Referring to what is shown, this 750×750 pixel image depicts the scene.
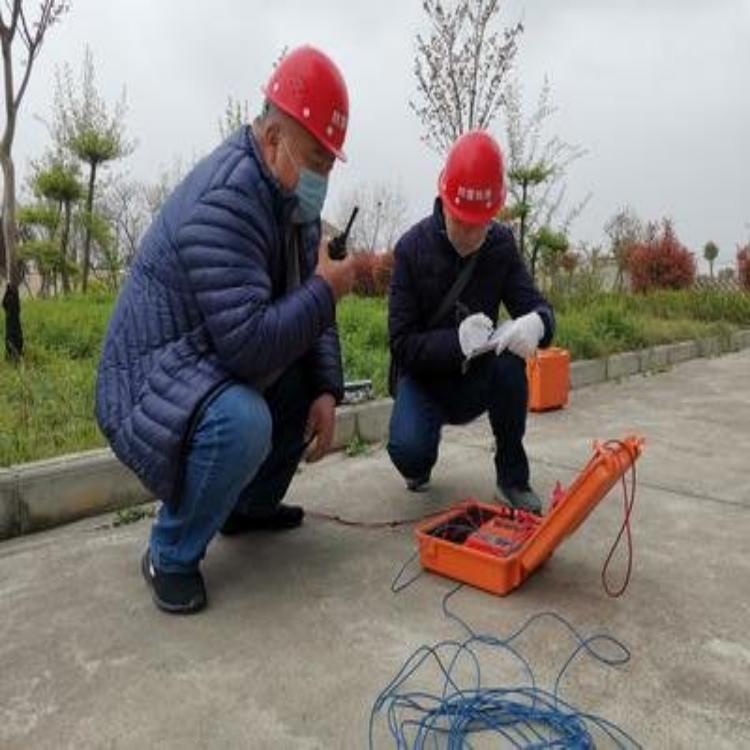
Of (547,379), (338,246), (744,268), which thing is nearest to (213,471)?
(338,246)

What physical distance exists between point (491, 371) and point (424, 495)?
1.92 ft

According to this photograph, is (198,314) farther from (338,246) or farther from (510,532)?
(510,532)

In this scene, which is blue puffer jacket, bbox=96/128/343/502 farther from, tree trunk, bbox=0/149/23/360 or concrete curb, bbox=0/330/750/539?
tree trunk, bbox=0/149/23/360

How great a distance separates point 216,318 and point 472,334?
1.02 m

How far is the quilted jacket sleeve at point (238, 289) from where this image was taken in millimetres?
2006

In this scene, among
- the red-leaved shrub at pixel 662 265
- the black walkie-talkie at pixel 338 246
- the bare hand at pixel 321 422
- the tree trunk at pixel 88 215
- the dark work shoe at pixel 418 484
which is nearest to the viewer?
the black walkie-talkie at pixel 338 246

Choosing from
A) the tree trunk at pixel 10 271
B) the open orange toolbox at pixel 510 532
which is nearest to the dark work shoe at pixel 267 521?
the open orange toolbox at pixel 510 532

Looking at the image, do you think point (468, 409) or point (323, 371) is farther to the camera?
point (468, 409)

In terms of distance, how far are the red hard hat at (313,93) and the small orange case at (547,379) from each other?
Answer: 2.63m

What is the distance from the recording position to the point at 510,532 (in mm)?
2432

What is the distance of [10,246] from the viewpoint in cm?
459

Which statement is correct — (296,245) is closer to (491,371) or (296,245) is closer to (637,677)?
(491,371)

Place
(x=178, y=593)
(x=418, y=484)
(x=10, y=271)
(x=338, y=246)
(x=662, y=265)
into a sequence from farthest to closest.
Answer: (x=662, y=265)
(x=10, y=271)
(x=418, y=484)
(x=338, y=246)
(x=178, y=593)

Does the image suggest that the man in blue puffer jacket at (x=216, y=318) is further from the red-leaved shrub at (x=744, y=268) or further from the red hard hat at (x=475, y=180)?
the red-leaved shrub at (x=744, y=268)
